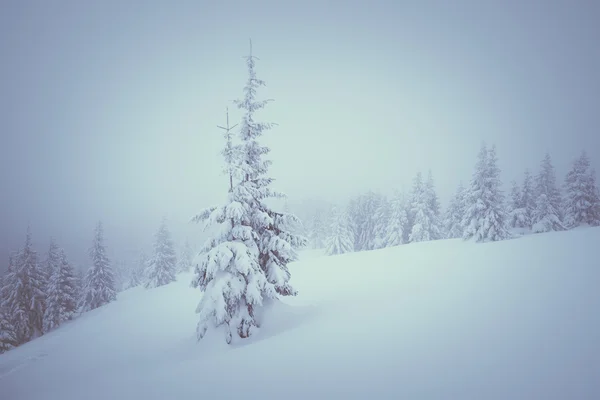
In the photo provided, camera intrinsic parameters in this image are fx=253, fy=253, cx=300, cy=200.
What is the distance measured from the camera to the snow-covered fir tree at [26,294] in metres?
27.1

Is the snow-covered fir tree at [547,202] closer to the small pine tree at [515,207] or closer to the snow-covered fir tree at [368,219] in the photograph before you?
the small pine tree at [515,207]

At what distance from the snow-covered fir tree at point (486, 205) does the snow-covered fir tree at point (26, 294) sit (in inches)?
1882

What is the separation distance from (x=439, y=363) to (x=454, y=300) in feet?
14.0

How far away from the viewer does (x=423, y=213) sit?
4028cm

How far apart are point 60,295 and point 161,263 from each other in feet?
47.6

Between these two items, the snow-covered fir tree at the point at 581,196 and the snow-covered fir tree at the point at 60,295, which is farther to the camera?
the snow-covered fir tree at the point at 581,196

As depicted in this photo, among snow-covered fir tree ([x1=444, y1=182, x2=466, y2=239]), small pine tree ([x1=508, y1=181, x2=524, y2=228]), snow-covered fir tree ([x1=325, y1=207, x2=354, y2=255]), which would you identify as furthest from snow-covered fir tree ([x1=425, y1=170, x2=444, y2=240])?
snow-covered fir tree ([x1=325, y1=207, x2=354, y2=255])

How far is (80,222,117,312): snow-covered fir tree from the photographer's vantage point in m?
35.5

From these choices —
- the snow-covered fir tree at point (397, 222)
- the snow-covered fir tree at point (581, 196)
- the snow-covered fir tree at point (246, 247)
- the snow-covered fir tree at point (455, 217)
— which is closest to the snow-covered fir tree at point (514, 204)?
the snow-covered fir tree at point (581, 196)

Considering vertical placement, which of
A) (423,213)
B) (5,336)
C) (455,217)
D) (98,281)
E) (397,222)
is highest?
(423,213)

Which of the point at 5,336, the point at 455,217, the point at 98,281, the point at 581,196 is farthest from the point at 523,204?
the point at 98,281

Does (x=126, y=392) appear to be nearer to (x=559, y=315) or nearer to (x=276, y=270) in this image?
(x=276, y=270)

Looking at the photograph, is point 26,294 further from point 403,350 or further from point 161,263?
point 403,350

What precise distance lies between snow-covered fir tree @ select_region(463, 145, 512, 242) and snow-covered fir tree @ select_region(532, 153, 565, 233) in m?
Result: 10.4
